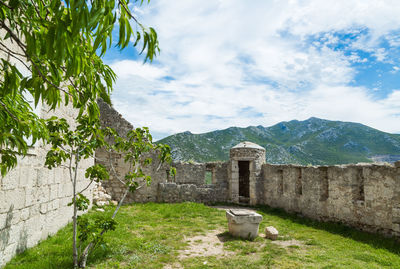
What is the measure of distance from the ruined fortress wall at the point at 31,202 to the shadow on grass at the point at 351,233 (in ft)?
27.1

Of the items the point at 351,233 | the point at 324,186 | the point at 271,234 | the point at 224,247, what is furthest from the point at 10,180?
the point at 324,186

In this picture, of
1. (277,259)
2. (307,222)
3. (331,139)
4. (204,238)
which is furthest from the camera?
(331,139)

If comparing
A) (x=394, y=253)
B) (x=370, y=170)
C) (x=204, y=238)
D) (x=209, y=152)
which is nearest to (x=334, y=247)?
(x=394, y=253)

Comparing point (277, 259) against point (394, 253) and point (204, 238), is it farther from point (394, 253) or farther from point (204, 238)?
point (394, 253)

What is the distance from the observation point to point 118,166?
510 inches

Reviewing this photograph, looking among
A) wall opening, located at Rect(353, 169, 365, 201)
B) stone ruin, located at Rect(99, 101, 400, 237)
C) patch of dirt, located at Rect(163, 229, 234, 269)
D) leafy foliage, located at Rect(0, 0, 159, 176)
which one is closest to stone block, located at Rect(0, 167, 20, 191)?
stone ruin, located at Rect(99, 101, 400, 237)

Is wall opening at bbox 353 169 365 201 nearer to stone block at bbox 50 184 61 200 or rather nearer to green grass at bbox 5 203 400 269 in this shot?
green grass at bbox 5 203 400 269

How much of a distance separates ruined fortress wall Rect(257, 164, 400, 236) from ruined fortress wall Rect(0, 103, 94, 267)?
29.3 ft

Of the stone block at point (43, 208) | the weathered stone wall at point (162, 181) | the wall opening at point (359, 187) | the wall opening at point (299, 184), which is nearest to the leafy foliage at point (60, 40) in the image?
the stone block at point (43, 208)

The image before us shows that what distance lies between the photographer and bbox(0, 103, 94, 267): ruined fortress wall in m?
4.55

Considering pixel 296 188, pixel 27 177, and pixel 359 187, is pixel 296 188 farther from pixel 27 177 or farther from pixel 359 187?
pixel 27 177

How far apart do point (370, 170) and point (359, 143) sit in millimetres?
66567

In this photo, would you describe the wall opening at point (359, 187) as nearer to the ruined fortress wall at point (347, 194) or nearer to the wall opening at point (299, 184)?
the ruined fortress wall at point (347, 194)

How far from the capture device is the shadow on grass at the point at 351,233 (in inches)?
259
